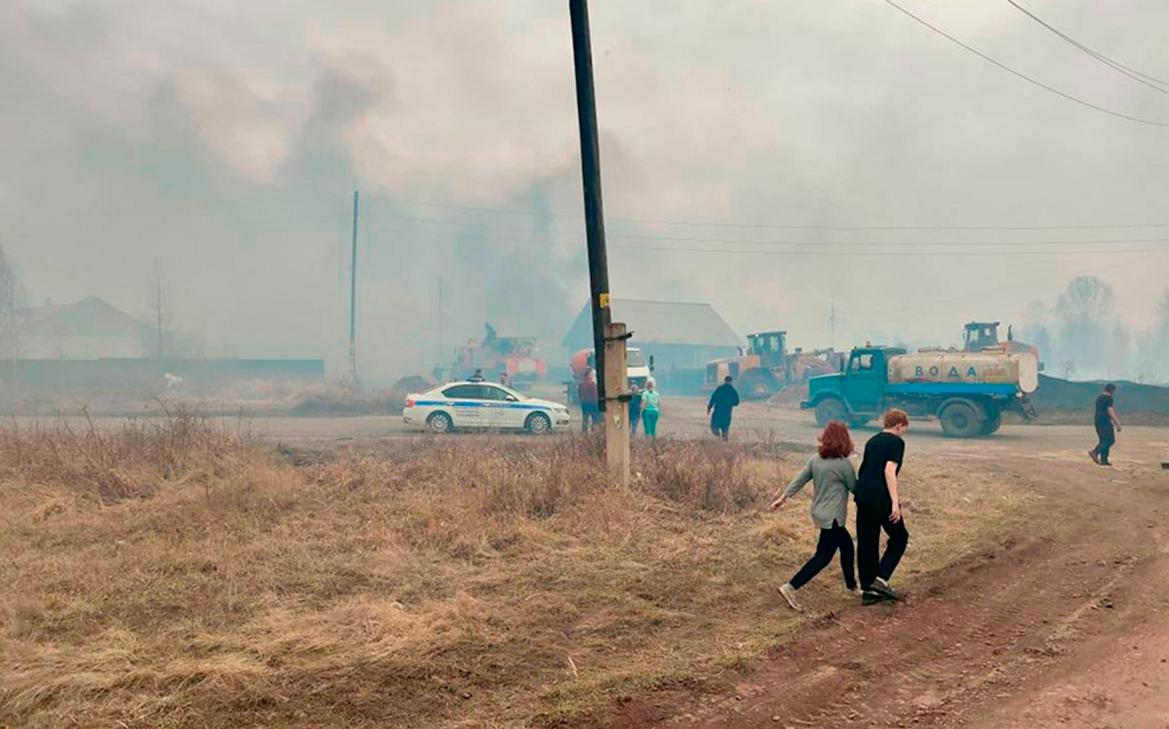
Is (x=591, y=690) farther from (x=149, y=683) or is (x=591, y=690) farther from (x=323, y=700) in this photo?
(x=149, y=683)

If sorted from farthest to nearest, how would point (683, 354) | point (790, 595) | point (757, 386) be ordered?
1. point (683, 354)
2. point (757, 386)
3. point (790, 595)

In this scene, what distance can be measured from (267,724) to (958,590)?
16.9ft

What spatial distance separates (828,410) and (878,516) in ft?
55.5

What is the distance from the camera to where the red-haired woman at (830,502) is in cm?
552

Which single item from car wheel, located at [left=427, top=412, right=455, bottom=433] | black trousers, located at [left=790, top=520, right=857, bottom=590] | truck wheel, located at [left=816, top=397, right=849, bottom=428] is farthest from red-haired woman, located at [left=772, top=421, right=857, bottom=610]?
truck wheel, located at [left=816, top=397, right=849, bottom=428]

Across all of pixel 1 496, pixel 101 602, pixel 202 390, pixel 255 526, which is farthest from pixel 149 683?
pixel 202 390

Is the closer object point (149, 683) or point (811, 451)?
point (149, 683)

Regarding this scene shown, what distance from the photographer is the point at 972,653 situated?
14.8ft

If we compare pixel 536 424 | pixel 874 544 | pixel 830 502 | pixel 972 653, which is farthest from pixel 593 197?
pixel 536 424

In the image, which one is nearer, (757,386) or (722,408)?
(722,408)

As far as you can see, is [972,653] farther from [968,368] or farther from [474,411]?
[968,368]

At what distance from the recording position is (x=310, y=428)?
20641 mm

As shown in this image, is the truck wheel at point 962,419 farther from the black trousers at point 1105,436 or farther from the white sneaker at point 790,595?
the white sneaker at point 790,595

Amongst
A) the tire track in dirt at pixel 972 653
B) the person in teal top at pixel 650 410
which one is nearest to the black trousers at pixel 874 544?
the tire track in dirt at pixel 972 653
